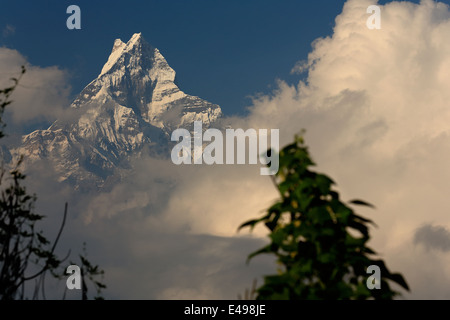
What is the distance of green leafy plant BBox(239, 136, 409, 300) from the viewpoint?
561 cm

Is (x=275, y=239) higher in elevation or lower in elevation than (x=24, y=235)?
lower

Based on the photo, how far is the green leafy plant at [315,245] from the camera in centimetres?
561

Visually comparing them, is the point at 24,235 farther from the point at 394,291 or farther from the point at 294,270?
the point at 394,291

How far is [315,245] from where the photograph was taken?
574cm

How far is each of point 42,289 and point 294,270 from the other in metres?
5.37

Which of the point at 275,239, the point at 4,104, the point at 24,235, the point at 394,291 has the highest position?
the point at 4,104

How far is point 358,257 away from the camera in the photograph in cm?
566
